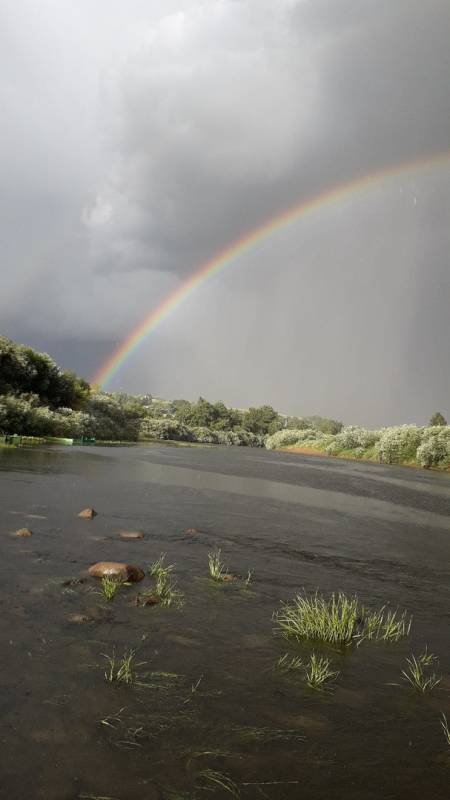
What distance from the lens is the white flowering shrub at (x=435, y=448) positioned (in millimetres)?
85344

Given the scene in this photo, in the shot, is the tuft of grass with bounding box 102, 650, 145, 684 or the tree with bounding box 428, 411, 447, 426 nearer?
the tuft of grass with bounding box 102, 650, 145, 684

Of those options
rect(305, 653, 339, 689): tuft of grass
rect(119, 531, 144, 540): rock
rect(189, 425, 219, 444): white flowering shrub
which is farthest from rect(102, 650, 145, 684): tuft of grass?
rect(189, 425, 219, 444): white flowering shrub

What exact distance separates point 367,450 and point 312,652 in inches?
4414

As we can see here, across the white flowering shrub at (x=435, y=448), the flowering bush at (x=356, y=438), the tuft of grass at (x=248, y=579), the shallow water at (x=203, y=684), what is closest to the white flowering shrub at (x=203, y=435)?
the flowering bush at (x=356, y=438)

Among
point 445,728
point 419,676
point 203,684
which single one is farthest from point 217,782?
point 419,676

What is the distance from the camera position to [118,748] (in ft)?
20.9

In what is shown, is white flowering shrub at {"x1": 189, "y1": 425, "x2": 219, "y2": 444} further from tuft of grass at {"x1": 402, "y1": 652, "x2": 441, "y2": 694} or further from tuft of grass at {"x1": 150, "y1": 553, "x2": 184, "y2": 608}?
tuft of grass at {"x1": 402, "y1": 652, "x2": 441, "y2": 694}

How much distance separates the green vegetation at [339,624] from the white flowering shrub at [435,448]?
79.9 m

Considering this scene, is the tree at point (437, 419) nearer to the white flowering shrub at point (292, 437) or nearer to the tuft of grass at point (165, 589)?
the white flowering shrub at point (292, 437)

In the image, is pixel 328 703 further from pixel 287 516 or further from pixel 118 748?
pixel 287 516

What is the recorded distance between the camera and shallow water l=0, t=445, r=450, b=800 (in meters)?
6.07

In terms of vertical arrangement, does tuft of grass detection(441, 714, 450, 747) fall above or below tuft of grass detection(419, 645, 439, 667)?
above

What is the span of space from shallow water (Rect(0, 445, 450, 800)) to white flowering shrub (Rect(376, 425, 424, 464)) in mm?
82881

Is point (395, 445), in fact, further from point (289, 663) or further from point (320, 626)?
point (289, 663)
